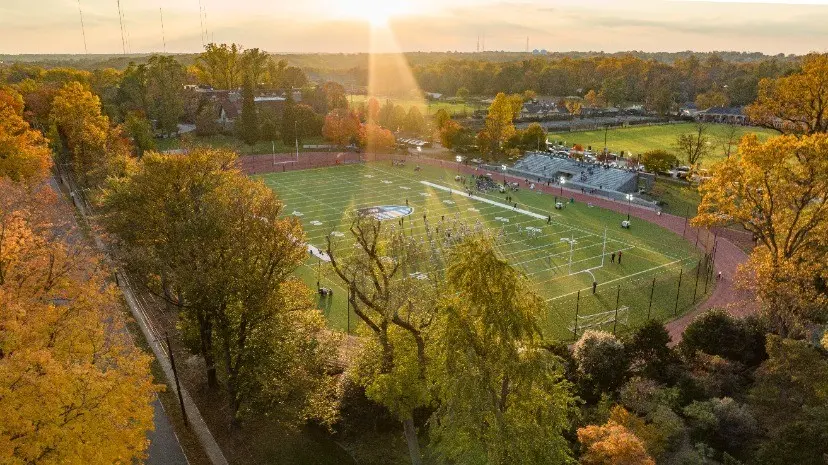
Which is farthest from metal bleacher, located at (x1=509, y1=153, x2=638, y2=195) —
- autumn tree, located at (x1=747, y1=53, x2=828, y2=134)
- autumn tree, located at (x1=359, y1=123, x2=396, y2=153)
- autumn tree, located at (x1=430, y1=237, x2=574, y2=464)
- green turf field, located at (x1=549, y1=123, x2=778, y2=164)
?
autumn tree, located at (x1=430, y1=237, x2=574, y2=464)

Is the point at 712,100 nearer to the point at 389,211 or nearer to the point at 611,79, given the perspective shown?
the point at 611,79

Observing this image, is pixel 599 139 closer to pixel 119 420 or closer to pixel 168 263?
pixel 168 263

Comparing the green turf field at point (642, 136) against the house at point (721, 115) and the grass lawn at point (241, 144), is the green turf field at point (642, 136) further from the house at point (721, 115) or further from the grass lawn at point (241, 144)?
the grass lawn at point (241, 144)

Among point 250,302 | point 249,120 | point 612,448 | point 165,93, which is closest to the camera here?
point 612,448

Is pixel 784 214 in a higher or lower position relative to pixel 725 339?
higher

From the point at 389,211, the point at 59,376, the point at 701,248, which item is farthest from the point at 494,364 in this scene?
the point at 389,211

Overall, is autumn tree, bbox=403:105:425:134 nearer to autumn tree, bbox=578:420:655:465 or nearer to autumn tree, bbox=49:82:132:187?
autumn tree, bbox=49:82:132:187

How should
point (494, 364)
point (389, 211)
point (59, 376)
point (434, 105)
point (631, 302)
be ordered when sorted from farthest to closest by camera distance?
point (434, 105)
point (389, 211)
point (631, 302)
point (494, 364)
point (59, 376)
